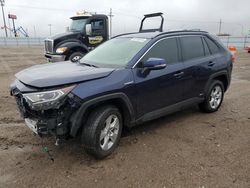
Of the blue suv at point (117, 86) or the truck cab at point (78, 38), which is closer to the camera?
the blue suv at point (117, 86)

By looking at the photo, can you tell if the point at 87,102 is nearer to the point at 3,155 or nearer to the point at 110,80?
the point at 110,80

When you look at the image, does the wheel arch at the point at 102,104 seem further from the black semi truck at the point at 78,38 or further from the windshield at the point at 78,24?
the windshield at the point at 78,24

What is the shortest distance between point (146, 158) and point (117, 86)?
112 centimetres

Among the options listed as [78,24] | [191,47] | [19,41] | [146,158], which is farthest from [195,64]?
[19,41]

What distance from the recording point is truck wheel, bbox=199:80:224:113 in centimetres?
549

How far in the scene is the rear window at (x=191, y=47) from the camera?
484cm

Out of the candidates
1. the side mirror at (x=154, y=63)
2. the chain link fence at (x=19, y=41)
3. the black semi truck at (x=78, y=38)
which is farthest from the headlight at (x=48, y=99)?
the chain link fence at (x=19, y=41)

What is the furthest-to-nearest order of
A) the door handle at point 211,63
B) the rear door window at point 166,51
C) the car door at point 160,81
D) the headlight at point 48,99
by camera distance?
1. the door handle at point 211,63
2. the rear door window at point 166,51
3. the car door at point 160,81
4. the headlight at point 48,99

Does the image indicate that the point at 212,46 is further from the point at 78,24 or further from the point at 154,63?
the point at 78,24

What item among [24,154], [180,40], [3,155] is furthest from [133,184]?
[180,40]

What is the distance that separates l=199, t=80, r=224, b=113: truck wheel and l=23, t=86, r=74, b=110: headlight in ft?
11.1

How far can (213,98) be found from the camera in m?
5.68

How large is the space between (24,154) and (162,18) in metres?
4.18

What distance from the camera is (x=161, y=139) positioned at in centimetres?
433
